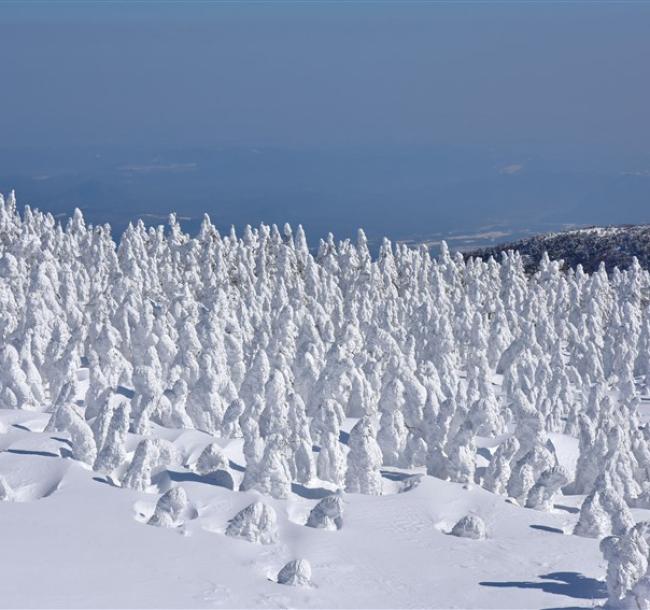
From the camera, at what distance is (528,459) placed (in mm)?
42594

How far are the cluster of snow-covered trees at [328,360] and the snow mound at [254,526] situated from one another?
4.32 meters

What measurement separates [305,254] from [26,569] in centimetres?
6588

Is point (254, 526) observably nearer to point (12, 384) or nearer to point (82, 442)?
point (82, 442)

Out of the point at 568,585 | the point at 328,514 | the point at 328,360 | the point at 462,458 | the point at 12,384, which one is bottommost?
the point at 568,585

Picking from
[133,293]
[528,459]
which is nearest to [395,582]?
[528,459]

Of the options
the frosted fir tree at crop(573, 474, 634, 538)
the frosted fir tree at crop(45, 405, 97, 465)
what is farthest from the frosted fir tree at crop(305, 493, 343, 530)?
the frosted fir tree at crop(45, 405, 97, 465)

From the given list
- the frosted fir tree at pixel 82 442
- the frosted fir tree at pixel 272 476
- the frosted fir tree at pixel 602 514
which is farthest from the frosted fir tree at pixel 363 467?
the frosted fir tree at pixel 82 442

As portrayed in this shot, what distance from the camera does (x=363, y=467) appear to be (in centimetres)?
3906

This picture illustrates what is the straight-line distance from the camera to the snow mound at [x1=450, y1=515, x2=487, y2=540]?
112 ft

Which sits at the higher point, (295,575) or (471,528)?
(471,528)

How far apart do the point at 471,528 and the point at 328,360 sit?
20701 mm

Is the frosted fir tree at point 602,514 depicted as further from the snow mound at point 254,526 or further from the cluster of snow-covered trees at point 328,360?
the snow mound at point 254,526

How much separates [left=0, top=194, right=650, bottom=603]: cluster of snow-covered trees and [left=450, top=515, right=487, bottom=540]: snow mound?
392 centimetres

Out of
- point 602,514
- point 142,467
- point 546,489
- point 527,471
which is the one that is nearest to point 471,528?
point 602,514
